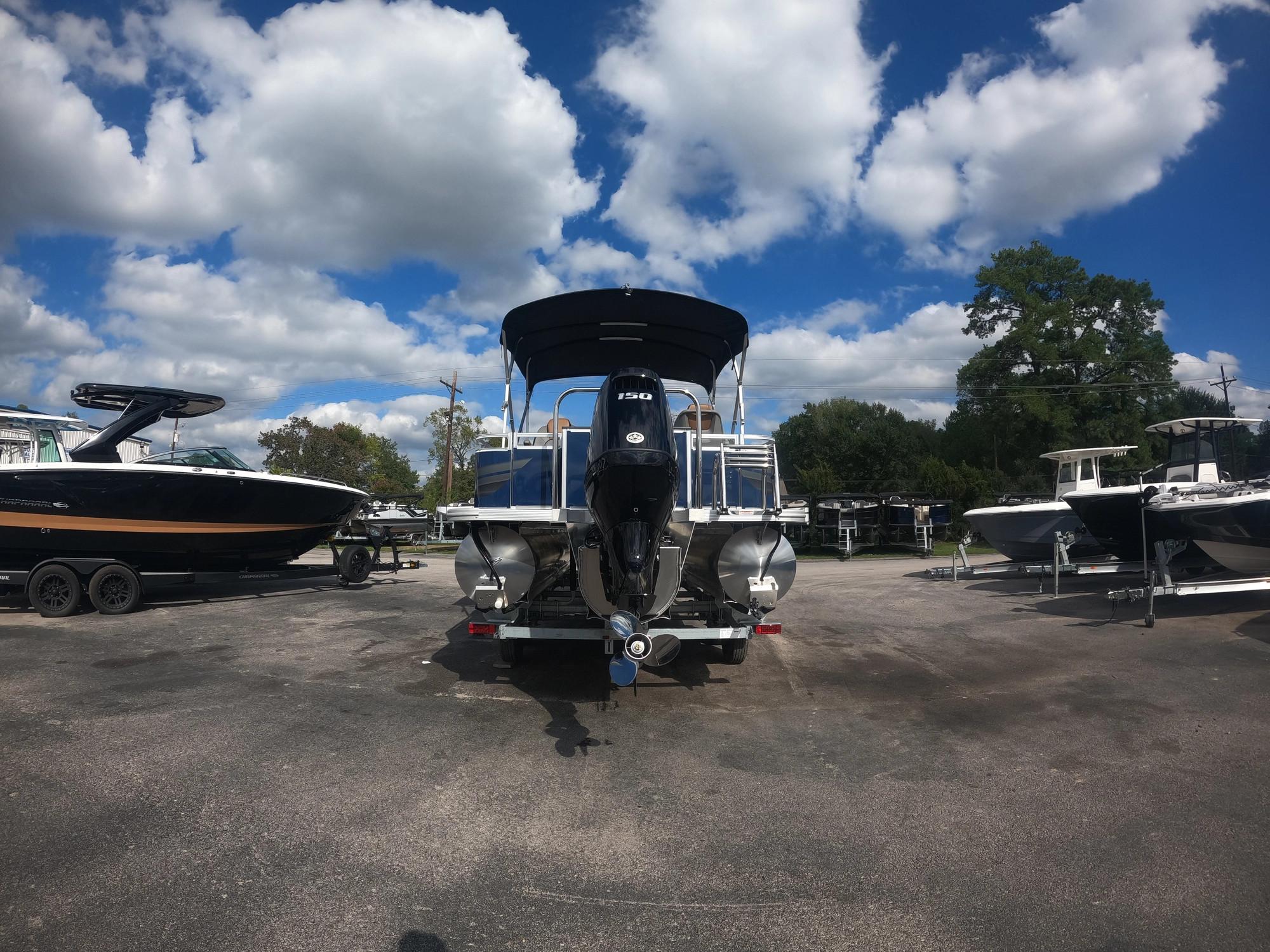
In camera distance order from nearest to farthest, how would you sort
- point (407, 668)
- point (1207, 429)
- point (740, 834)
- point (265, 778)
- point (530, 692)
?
point (740, 834), point (265, 778), point (530, 692), point (407, 668), point (1207, 429)

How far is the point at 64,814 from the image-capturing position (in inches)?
131

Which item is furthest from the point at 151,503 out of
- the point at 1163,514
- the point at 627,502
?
the point at 1163,514

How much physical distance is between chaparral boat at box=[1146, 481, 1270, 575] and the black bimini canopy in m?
14.4

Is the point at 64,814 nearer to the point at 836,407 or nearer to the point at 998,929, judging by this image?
the point at 998,929

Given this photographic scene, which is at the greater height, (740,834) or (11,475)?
(11,475)

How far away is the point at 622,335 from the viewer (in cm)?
696

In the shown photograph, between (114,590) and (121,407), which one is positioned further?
(121,407)

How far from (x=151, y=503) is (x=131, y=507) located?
0.78 ft

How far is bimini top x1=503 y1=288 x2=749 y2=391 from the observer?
6520 millimetres

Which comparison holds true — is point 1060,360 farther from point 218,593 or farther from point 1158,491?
point 218,593

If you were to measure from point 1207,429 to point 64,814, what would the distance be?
1666 cm

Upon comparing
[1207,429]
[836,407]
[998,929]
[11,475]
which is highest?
[836,407]

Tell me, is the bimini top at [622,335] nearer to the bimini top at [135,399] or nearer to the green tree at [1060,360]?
the bimini top at [135,399]

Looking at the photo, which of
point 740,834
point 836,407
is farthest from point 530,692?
point 836,407
